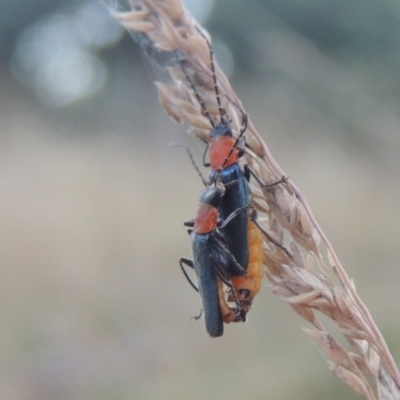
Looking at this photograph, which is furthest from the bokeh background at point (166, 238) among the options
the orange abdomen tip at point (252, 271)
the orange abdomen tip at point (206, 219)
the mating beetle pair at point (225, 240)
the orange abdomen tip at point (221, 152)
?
the orange abdomen tip at point (252, 271)

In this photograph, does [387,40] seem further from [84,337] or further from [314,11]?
[84,337]

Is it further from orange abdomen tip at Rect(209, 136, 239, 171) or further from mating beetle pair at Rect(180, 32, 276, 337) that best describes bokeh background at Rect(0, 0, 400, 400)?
mating beetle pair at Rect(180, 32, 276, 337)

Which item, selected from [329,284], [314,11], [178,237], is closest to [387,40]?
[314,11]

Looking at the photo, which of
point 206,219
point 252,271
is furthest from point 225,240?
point 252,271

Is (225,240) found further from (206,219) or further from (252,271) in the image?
(252,271)

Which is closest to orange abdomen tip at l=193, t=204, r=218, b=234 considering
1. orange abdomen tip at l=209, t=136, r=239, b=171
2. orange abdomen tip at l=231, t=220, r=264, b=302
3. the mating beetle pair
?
the mating beetle pair

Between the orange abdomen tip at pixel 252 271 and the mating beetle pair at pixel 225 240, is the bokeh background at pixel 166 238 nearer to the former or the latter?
the mating beetle pair at pixel 225 240

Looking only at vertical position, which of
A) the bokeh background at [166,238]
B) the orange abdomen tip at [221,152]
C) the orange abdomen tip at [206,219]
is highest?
the orange abdomen tip at [221,152]
